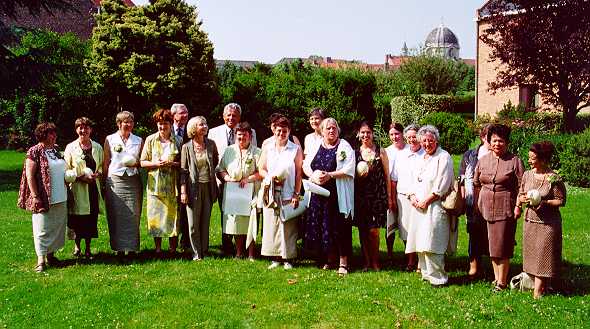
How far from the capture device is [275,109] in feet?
67.5

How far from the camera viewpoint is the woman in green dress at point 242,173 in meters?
8.48

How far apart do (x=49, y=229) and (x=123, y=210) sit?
967mm

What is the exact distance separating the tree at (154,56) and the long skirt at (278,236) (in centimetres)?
1329

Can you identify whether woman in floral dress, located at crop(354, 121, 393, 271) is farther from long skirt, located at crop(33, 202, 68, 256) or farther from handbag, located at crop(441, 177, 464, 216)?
long skirt, located at crop(33, 202, 68, 256)

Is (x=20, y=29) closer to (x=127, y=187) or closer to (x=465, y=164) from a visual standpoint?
(x=127, y=187)

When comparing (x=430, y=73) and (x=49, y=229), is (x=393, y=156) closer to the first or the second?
(x=49, y=229)

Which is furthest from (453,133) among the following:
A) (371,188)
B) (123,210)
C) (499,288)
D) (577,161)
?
(123,210)

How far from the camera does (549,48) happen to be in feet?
66.2

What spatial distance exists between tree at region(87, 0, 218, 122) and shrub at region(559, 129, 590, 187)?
11.5 meters

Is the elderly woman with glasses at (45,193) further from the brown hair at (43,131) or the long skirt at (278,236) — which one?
the long skirt at (278,236)

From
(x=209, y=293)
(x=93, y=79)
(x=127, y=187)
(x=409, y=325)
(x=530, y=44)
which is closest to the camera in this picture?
(x=409, y=325)

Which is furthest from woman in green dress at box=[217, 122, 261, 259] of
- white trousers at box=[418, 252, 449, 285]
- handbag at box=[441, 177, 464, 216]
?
handbag at box=[441, 177, 464, 216]

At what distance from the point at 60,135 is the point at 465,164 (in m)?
19.3

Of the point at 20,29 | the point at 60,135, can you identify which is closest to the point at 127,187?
the point at 20,29
